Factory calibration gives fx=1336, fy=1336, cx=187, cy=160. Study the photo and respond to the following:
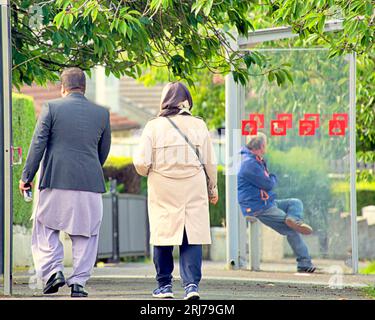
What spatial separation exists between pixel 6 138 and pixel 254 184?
4.48 m

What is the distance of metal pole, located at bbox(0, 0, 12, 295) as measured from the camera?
11.2m

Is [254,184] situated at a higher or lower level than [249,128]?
lower

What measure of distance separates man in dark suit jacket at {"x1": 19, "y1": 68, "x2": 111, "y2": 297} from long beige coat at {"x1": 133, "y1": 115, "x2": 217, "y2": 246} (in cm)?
46

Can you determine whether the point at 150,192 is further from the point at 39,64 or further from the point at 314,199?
the point at 314,199

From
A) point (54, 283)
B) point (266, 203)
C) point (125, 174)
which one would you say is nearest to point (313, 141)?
point (266, 203)

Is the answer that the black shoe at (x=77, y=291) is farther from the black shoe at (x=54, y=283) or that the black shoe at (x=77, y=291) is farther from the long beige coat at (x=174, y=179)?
the long beige coat at (x=174, y=179)

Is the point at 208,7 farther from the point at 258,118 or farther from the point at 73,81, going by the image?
the point at 258,118

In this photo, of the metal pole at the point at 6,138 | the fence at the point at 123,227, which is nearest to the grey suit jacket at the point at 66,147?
the metal pole at the point at 6,138

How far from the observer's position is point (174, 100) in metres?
11.3

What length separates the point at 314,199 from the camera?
1542 centimetres

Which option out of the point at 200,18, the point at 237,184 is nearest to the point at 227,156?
the point at 237,184
